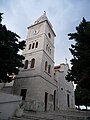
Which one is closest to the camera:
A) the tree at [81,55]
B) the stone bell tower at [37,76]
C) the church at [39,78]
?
the tree at [81,55]

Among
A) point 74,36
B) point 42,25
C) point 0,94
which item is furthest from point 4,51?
point 42,25

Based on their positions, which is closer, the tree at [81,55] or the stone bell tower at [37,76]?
the tree at [81,55]

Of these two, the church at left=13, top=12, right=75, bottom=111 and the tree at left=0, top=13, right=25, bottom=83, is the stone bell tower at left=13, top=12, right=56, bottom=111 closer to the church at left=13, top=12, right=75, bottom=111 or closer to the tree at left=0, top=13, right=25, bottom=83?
the church at left=13, top=12, right=75, bottom=111

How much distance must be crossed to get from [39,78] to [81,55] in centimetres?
925

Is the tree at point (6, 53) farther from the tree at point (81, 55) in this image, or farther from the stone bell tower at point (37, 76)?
the stone bell tower at point (37, 76)

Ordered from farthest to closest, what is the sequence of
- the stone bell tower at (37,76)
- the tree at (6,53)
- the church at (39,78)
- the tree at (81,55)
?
the church at (39,78)
the stone bell tower at (37,76)
the tree at (6,53)
the tree at (81,55)

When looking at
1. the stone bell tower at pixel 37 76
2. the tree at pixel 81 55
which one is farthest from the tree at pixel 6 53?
the stone bell tower at pixel 37 76

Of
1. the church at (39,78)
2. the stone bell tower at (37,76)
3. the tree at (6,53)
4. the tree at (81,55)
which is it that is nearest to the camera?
the tree at (81,55)

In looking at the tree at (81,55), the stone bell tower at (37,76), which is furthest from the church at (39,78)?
the tree at (81,55)

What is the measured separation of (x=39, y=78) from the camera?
16.2m

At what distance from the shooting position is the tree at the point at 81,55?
7.41 m

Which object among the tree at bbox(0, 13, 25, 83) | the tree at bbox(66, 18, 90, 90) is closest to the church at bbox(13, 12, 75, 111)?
the tree at bbox(0, 13, 25, 83)

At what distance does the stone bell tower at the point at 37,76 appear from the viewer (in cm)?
1535

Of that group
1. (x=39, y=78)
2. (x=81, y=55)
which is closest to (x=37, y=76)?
(x=39, y=78)
